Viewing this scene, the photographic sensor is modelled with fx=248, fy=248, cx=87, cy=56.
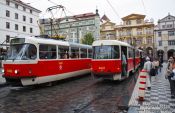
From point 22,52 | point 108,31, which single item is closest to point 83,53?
point 22,52

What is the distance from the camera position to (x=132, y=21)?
80812 millimetres

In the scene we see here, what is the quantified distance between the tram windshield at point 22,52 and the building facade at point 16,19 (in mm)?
34921

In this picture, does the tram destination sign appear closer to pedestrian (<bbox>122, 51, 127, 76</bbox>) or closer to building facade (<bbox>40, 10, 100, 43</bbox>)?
pedestrian (<bbox>122, 51, 127, 76</bbox>)

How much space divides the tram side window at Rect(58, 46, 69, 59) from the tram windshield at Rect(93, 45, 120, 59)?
2.10 m

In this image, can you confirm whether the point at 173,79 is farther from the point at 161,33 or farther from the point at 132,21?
the point at 132,21

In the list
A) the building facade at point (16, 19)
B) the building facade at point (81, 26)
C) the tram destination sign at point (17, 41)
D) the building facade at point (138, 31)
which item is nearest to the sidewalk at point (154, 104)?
the tram destination sign at point (17, 41)

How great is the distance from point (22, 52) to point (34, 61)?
78 centimetres

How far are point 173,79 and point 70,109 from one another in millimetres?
4490

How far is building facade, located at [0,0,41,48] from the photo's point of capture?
50.1 meters

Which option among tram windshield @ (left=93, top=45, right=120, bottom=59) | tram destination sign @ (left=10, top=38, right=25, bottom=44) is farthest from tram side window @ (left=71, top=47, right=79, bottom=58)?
tram destination sign @ (left=10, top=38, right=25, bottom=44)

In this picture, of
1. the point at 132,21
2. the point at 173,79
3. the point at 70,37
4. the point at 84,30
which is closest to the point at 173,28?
the point at 132,21

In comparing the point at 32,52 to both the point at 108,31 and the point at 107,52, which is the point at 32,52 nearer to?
the point at 107,52

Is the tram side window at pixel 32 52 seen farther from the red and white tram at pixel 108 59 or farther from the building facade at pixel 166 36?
the building facade at pixel 166 36

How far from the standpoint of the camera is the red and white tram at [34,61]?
1276 centimetres
